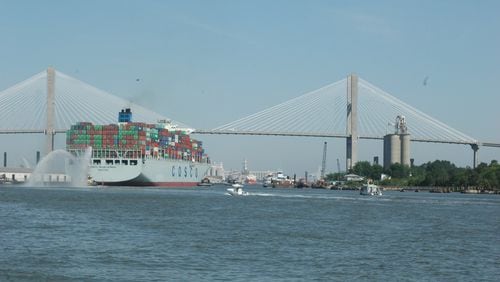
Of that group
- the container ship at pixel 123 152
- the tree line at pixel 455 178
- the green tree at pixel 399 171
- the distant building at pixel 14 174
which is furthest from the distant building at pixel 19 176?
the green tree at pixel 399 171

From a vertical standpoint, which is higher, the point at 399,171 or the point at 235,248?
the point at 399,171

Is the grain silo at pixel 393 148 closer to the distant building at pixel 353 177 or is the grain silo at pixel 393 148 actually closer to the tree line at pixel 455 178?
the tree line at pixel 455 178

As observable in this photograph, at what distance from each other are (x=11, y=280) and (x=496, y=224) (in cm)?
3125

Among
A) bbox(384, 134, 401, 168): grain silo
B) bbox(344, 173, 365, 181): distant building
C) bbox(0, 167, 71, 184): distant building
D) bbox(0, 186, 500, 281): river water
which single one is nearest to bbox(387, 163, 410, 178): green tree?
bbox(384, 134, 401, 168): grain silo

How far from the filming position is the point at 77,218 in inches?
1628

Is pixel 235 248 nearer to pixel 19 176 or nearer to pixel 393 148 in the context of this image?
pixel 19 176

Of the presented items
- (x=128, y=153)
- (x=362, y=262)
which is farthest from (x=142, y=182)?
(x=362, y=262)

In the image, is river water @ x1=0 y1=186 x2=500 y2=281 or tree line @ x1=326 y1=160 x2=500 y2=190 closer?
river water @ x1=0 y1=186 x2=500 y2=281

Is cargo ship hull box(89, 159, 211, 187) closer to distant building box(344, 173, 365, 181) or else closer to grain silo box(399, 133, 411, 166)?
distant building box(344, 173, 365, 181)

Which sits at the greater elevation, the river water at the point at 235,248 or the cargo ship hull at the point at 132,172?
the cargo ship hull at the point at 132,172

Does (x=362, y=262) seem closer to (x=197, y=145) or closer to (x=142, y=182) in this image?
(x=142, y=182)

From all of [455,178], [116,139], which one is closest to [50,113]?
[116,139]

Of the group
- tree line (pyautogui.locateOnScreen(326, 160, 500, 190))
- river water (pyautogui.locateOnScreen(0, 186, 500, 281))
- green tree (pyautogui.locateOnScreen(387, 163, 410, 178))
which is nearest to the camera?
river water (pyautogui.locateOnScreen(0, 186, 500, 281))

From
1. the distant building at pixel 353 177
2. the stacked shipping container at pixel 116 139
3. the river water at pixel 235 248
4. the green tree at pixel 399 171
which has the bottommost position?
the river water at pixel 235 248
